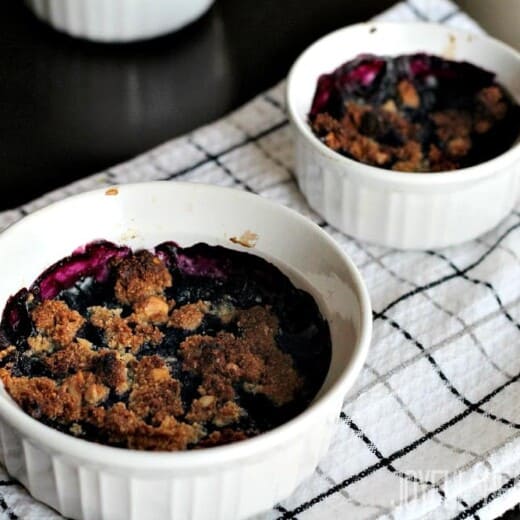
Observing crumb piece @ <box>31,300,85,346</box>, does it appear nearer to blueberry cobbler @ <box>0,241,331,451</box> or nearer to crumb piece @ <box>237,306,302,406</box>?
blueberry cobbler @ <box>0,241,331,451</box>

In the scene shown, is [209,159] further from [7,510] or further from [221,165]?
[7,510]

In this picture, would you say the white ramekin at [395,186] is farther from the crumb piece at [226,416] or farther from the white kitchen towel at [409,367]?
the crumb piece at [226,416]

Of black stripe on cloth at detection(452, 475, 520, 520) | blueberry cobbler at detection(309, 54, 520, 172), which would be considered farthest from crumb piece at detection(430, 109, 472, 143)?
black stripe on cloth at detection(452, 475, 520, 520)

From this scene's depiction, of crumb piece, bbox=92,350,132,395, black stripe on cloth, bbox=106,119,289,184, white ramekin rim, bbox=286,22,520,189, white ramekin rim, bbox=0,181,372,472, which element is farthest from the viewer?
black stripe on cloth, bbox=106,119,289,184

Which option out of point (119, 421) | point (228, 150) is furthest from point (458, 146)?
point (119, 421)

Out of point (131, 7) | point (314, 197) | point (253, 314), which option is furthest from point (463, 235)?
point (131, 7)

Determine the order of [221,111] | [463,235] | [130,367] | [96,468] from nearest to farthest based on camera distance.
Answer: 1. [96,468]
2. [130,367]
3. [463,235]
4. [221,111]

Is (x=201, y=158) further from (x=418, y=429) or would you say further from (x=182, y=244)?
(x=418, y=429)
